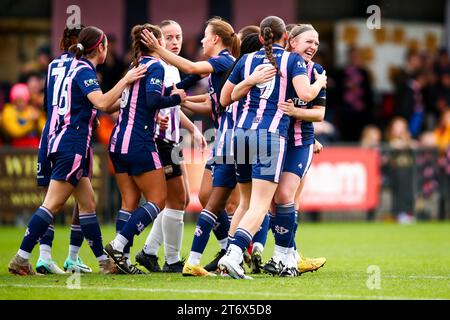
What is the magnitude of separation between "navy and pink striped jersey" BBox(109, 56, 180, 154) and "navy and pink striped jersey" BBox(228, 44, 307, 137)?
0.68m

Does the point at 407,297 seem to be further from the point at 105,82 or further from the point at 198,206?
the point at 105,82

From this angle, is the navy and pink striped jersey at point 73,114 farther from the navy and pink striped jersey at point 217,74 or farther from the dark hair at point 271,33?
the dark hair at point 271,33

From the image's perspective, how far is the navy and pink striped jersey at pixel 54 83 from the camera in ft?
31.1

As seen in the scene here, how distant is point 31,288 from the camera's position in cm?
829

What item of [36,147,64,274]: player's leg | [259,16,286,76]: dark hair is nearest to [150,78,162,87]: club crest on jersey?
[259,16,286,76]: dark hair

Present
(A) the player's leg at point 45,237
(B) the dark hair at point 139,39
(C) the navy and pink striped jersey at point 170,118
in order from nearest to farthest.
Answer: (B) the dark hair at point 139,39 → (A) the player's leg at point 45,237 → (C) the navy and pink striped jersey at point 170,118

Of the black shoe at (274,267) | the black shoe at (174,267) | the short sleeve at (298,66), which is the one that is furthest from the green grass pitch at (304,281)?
the short sleeve at (298,66)

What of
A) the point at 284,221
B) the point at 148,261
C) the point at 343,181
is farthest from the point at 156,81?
the point at 343,181

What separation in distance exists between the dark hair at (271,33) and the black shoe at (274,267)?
5.53 ft

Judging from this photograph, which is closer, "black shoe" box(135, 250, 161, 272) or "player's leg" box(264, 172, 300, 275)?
"player's leg" box(264, 172, 300, 275)

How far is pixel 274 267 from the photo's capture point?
30.8ft

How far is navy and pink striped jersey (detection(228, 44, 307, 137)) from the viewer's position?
902 cm

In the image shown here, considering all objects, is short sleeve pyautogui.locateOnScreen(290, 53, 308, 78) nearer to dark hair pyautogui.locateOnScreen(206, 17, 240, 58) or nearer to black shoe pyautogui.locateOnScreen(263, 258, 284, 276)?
dark hair pyautogui.locateOnScreen(206, 17, 240, 58)
